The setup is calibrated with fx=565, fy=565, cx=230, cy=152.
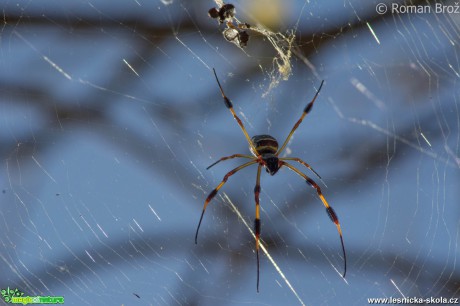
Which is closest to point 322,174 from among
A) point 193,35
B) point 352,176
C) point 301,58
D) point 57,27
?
point 352,176

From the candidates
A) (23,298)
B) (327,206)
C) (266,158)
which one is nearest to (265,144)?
(266,158)

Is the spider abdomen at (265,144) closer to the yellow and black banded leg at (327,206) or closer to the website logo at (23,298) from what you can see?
the yellow and black banded leg at (327,206)
